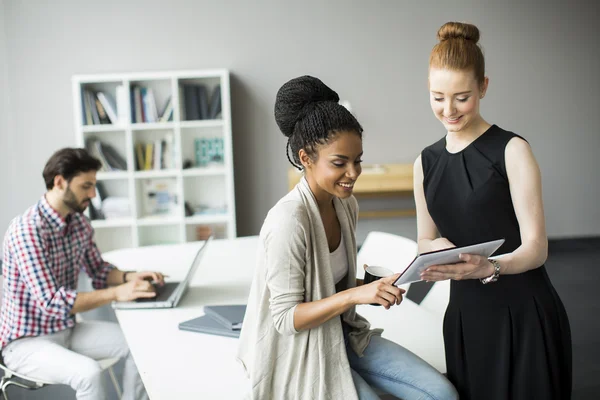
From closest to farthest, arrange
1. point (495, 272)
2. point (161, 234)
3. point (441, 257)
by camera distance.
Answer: point (441, 257) → point (495, 272) → point (161, 234)

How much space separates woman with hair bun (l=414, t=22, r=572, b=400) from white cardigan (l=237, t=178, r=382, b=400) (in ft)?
1.20

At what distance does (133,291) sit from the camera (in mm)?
2258

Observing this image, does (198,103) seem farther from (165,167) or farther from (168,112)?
(165,167)

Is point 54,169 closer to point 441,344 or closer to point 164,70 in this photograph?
point 441,344

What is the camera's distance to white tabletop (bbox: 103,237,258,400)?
1.65m

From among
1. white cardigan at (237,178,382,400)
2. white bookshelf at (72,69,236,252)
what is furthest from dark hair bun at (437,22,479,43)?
white bookshelf at (72,69,236,252)

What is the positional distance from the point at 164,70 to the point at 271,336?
4201 mm

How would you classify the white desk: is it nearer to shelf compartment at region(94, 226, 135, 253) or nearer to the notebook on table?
the notebook on table

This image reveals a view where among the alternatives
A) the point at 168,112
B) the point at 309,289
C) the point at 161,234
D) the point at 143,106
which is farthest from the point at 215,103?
the point at 309,289

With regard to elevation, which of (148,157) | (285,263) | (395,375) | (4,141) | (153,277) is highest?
(4,141)

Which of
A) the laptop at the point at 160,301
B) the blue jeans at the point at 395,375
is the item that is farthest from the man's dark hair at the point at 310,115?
the laptop at the point at 160,301

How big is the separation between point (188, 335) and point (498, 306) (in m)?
1.00

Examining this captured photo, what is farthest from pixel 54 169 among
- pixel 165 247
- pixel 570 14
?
pixel 570 14

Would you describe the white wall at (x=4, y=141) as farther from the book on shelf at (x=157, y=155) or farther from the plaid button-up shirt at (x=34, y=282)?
the plaid button-up shirt at (x=34, y=282)
